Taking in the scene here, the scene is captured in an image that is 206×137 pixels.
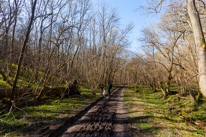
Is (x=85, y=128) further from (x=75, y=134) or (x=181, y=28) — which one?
(x=181, y=28)

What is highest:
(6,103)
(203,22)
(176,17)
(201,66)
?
(176,17)

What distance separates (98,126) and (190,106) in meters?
7.30

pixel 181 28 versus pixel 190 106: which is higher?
pixel 181 28

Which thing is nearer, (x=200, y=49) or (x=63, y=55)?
(x=200, y=49)

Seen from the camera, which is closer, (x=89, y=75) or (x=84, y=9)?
(x=89, y=75)

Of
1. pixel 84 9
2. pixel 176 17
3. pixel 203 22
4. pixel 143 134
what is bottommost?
pixel 143 134

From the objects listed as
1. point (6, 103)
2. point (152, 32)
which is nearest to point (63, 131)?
point (6, 103)

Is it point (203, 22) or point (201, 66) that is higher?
point (203, 22)

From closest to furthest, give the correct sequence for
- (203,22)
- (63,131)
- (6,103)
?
(63,131) < (6,103) < (203,22)

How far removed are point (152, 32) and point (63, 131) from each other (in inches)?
566

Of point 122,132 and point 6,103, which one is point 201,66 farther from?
point 6,103

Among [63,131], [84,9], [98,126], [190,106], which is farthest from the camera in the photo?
[84,9]

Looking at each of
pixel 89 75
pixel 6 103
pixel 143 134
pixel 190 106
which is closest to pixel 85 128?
pixel 143 134

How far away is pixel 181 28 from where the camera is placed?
35.1 feet
